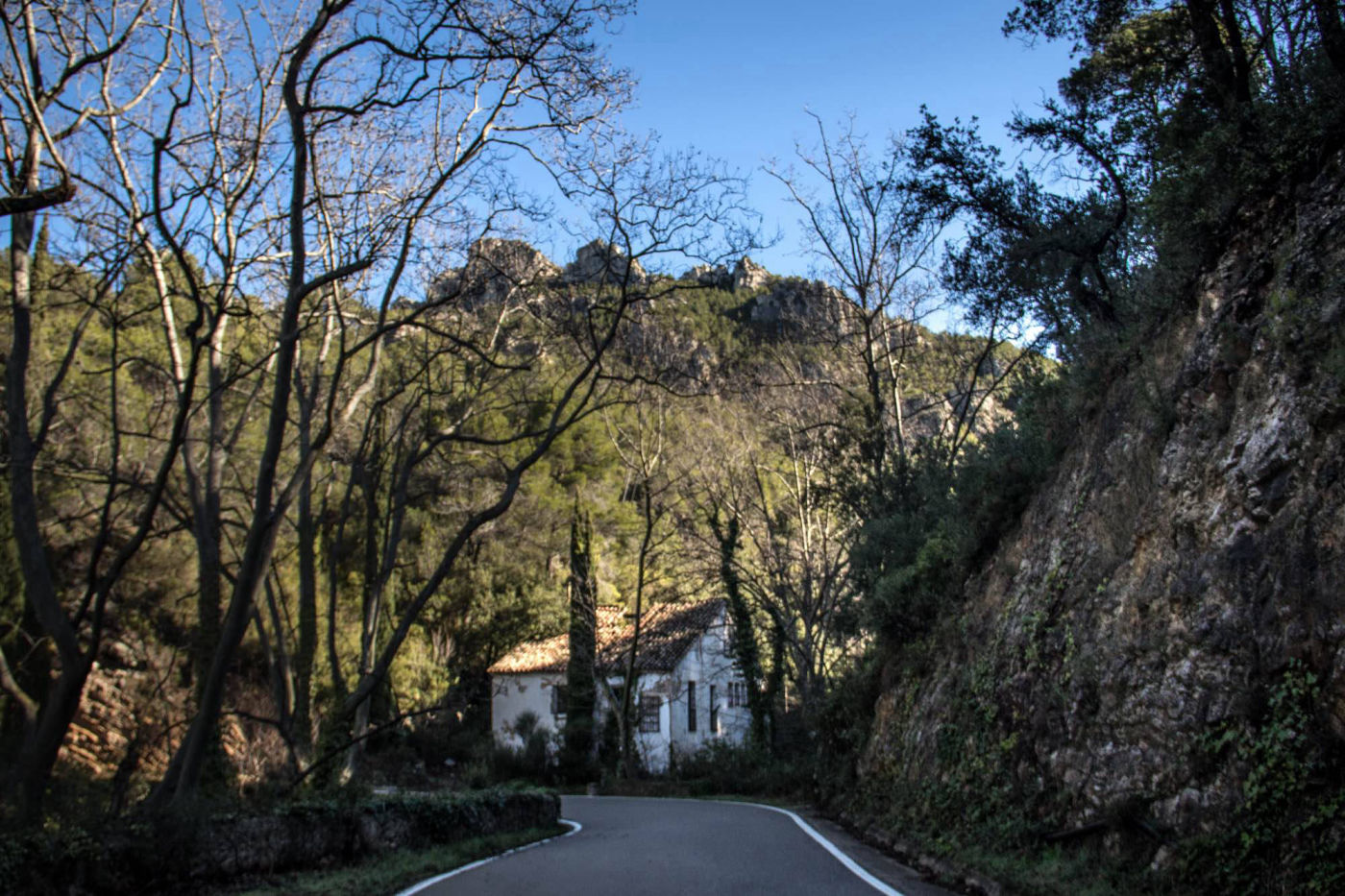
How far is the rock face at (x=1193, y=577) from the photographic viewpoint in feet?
20.2

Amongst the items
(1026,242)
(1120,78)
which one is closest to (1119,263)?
(1026,242)

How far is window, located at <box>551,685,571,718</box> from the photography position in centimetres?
3581

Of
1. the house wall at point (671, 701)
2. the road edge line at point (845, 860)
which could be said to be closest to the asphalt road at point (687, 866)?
the road edge line at point (845, 860)

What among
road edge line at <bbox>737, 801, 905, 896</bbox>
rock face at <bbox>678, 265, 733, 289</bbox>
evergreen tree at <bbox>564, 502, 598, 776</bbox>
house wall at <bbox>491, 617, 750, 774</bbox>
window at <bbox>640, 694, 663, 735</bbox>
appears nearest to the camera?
road edge line at <bbox>737, 801, 905, 896</bbox>

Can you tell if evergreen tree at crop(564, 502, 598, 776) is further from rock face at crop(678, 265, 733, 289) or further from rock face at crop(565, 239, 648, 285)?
rock face at crop(678, 265, 733, 289)

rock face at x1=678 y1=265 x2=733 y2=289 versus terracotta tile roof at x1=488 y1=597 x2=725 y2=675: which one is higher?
rock face at x1=678 y1=265 x2=733 y2=289

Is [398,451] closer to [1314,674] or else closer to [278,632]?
[278,632]

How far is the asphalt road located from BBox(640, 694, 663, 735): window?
832 inches

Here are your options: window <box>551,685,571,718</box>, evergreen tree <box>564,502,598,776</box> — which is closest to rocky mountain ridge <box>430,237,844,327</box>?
evergreen tree <box>564,502,598,776</box>

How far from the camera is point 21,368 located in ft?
31.1

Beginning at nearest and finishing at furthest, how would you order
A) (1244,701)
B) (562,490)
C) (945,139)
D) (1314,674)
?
(1314,674) → (1244,701) → (945,139) → (562,490)

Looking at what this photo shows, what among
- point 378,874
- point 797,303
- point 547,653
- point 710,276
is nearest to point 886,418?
point 797,303

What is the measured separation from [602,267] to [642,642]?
88.8 feet

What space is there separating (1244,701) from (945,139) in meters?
10.6
